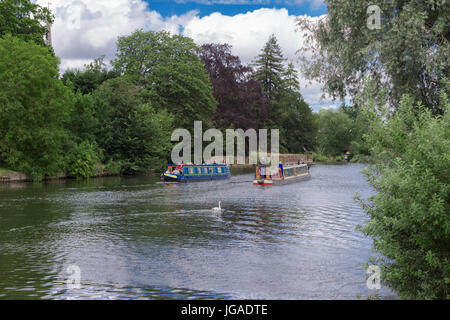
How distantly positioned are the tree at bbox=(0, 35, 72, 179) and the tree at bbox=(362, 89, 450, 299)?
31.2 metres

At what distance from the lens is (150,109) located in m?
47.9

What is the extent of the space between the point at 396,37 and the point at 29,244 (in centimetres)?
1200

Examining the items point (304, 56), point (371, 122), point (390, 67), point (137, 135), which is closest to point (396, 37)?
point (390, 67)

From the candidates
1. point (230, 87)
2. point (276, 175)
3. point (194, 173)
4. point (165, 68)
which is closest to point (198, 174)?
point (194, 173)

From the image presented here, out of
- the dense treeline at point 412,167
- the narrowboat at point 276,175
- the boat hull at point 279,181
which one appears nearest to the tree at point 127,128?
the narrowboat at point 276,175

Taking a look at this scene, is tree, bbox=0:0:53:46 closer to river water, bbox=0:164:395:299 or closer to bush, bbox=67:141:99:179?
bush, bbox=67:141:99:179

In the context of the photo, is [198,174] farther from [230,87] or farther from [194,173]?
[230,87]

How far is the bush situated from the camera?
38844mm

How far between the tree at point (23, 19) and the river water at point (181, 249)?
19.8 m

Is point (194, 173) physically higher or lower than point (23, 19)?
lower

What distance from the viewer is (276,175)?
3647cm

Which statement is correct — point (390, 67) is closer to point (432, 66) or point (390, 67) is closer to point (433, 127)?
point (432, 66)

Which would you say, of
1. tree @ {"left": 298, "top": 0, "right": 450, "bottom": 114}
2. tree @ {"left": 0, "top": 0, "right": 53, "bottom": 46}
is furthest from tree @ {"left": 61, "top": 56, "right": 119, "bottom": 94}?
tree @ {"left": 298, "top": 0, "right": 450, "bottom": 114}

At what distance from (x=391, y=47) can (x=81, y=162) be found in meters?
31.8
